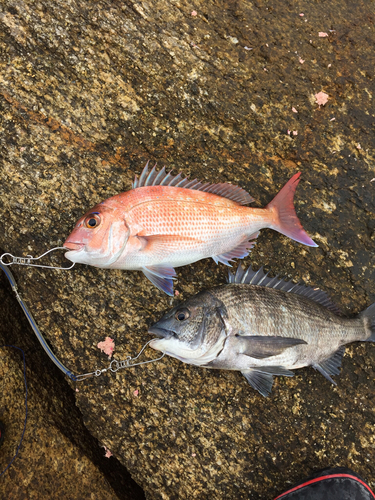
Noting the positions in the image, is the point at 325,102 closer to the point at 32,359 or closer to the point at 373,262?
the point at 373,262

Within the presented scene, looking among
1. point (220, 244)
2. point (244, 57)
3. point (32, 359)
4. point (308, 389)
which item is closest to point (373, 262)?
point (308, 389)

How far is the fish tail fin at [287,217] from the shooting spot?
2.60m

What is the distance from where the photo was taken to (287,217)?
2607 millimetres

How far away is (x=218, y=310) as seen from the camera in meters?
2.41

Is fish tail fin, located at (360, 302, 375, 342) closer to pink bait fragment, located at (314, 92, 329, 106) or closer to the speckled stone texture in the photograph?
the speckled stone texture

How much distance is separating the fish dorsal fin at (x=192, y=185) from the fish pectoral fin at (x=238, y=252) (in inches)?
11.1

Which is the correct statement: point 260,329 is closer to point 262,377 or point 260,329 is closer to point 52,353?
point 262,377

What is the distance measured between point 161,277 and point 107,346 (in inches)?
28.7

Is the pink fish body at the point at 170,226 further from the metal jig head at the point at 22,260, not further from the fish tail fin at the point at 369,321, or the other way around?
the fish tail fin at the point at 369,321

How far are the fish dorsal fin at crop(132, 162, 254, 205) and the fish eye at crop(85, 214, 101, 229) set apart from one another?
0.37m

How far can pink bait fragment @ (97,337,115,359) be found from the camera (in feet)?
8.71

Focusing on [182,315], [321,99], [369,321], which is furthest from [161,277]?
[321,99]

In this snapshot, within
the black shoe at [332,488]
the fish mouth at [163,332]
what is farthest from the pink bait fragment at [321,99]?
the black shoe at [332,488]

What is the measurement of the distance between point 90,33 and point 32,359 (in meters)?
2.65
